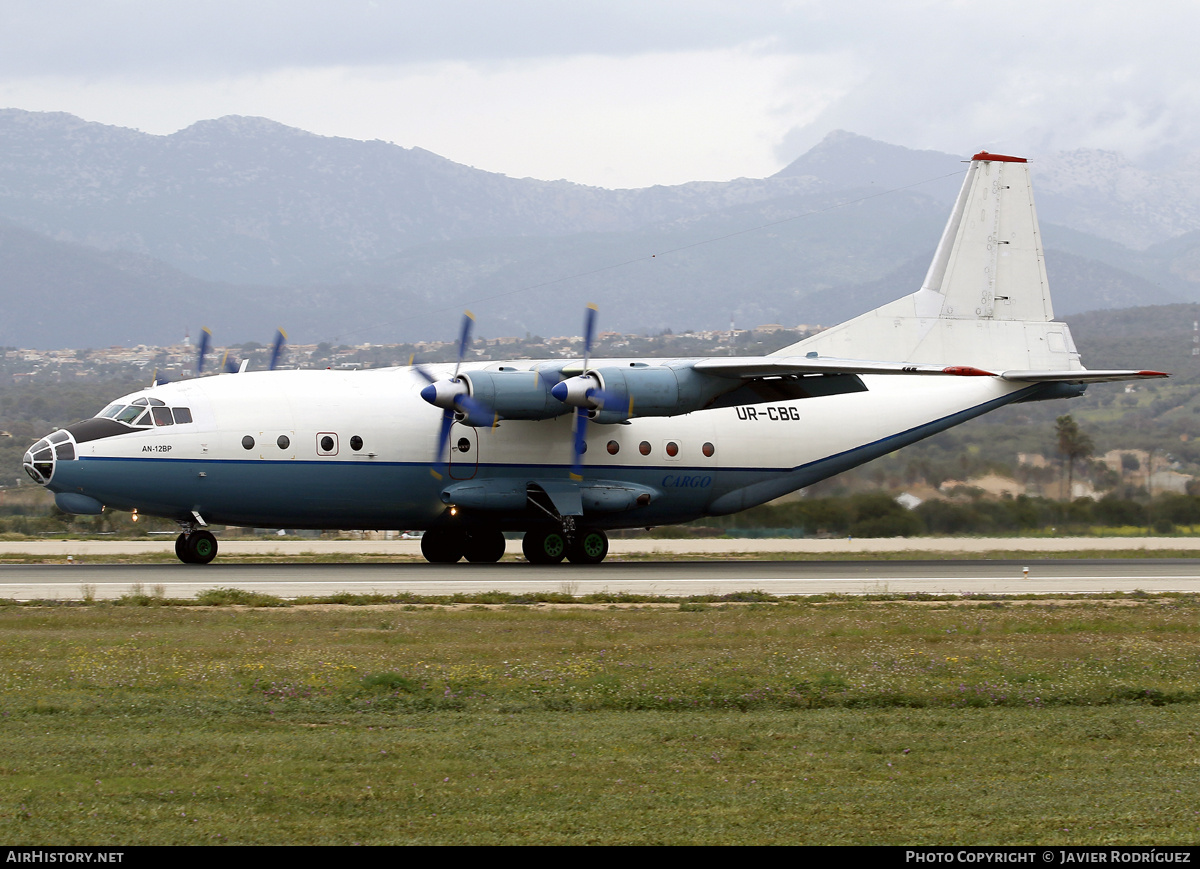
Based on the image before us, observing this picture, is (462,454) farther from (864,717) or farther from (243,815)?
(243,815)

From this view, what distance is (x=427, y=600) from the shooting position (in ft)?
68.2

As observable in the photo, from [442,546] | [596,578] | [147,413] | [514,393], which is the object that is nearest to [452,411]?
[514,393]

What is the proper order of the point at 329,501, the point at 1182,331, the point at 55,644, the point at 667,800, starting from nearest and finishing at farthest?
the point at 667,800 → the point at 55,644 → the point at 329,501 → the point at 1182,331

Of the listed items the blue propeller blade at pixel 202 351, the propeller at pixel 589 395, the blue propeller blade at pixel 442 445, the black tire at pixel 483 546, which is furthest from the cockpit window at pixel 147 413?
the propeller at pixel 589 395

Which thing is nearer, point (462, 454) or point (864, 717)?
point (864, 717)

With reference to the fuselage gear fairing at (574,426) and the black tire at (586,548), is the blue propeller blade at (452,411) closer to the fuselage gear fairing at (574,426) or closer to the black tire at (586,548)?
the fuselage gear fairing at (574,426)

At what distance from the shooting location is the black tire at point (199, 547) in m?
27.1

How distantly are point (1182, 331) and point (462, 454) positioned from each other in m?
130

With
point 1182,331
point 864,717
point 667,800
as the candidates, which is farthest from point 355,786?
Answer: point 1182,331

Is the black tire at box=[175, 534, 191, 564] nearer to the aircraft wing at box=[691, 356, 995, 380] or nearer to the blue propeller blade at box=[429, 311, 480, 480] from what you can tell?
the blue propeller blade at box=[429, 311, 480, 480]

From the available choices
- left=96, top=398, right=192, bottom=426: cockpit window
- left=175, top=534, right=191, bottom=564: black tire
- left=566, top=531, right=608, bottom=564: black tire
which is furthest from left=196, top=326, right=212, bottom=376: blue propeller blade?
left=566, top=531, right=608, bottom=564: black tire

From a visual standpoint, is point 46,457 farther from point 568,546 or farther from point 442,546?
point 568,546

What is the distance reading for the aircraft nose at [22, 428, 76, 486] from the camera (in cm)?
2512

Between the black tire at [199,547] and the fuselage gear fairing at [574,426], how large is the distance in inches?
1.8
